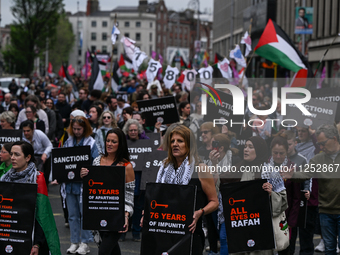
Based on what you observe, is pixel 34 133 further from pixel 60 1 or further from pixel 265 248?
pixel 60 1

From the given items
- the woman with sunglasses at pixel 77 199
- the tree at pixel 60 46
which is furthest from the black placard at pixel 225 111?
the tree at pixel 60 46

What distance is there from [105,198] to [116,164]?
46 centimetres

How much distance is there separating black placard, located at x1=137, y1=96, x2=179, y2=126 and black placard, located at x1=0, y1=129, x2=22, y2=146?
2.73 metres

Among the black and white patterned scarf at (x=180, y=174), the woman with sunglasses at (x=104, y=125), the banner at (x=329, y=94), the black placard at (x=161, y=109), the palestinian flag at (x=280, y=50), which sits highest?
the palestinian flag at (x=280, y=50)

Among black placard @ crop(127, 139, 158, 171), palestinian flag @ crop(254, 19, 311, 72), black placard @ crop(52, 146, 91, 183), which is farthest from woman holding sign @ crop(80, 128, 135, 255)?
palestinian flag @ crop(254, 19, 311, 72)

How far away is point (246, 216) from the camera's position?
200 inches

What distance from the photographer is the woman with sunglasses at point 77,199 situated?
734 cm

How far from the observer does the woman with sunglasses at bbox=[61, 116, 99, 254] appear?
7344 millimetres

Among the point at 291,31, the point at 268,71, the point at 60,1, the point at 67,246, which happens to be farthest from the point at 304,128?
the point at 60,1

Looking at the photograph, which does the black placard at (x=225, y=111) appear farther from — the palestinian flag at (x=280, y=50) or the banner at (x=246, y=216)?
the palestinian flag at (x=280, y=50)

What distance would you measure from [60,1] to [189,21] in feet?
268

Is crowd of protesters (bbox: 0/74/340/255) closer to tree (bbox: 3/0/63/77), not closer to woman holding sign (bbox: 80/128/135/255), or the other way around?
woman holding sign (bbox: 80/128/135/255)

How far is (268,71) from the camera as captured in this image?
1817 inches

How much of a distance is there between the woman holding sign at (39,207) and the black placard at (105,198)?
0.52 metres
